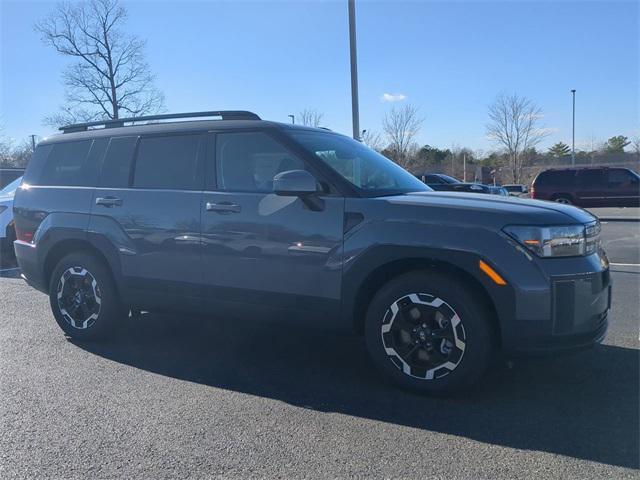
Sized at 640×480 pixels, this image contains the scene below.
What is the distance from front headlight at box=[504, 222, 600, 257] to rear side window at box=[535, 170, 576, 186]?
66.5 feet

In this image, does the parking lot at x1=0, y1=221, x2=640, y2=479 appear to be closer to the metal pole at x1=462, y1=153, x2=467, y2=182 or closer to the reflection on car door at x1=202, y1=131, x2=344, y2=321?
the reflection on car door at x1=202, y1=131, x2=344, y2=321

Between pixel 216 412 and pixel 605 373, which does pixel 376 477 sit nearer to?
pixel 216 412

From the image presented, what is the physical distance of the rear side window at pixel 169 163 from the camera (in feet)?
15.7

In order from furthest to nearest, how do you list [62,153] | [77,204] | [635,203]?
[635,203] < [62,153] < [77,204]

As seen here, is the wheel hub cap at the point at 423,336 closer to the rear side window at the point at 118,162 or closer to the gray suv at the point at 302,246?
the gray suv at the point at 302,246

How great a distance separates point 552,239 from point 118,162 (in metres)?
3.81

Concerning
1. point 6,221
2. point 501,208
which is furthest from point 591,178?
point 501,208

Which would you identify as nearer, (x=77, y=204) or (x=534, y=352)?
(x=534, y=352)

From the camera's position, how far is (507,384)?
409 cm

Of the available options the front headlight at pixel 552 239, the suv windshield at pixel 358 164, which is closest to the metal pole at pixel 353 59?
the suv windshield at pixel 358 164

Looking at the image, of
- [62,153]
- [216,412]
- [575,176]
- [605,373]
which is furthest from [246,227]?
[575,176]

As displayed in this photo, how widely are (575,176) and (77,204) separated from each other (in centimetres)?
2125

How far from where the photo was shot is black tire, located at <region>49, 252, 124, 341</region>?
5145 millimetres

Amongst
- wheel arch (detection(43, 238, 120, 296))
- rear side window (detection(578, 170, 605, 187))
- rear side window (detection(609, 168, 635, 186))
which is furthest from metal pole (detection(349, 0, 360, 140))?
rear side window (detection(609, 168, 635, 186))
